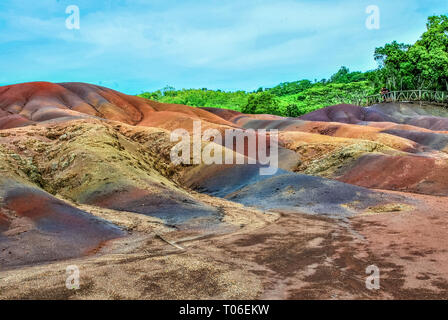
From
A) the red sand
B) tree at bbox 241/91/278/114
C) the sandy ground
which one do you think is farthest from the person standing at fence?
the sandy ground

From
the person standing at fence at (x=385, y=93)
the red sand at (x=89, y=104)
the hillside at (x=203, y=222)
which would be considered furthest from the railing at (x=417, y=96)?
the hillside at (x=203, y=222)

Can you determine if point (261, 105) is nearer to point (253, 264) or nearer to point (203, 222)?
point (203, 222)

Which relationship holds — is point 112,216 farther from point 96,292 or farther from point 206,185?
point 206,185

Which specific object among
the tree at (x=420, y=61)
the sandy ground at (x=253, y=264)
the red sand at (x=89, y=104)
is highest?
the tree at (x=420, y=61)

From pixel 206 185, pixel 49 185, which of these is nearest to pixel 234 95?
pixel 206 185

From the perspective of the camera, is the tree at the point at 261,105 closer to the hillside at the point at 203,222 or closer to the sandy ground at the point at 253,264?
the hillside at the point at 203,222

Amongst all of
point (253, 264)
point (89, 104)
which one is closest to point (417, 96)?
point (89, 104)

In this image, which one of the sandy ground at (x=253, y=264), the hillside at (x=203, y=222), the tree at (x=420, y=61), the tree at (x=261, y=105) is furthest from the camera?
the tree at (x=261, y=105)

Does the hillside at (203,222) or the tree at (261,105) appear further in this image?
the tree at (261,105)
